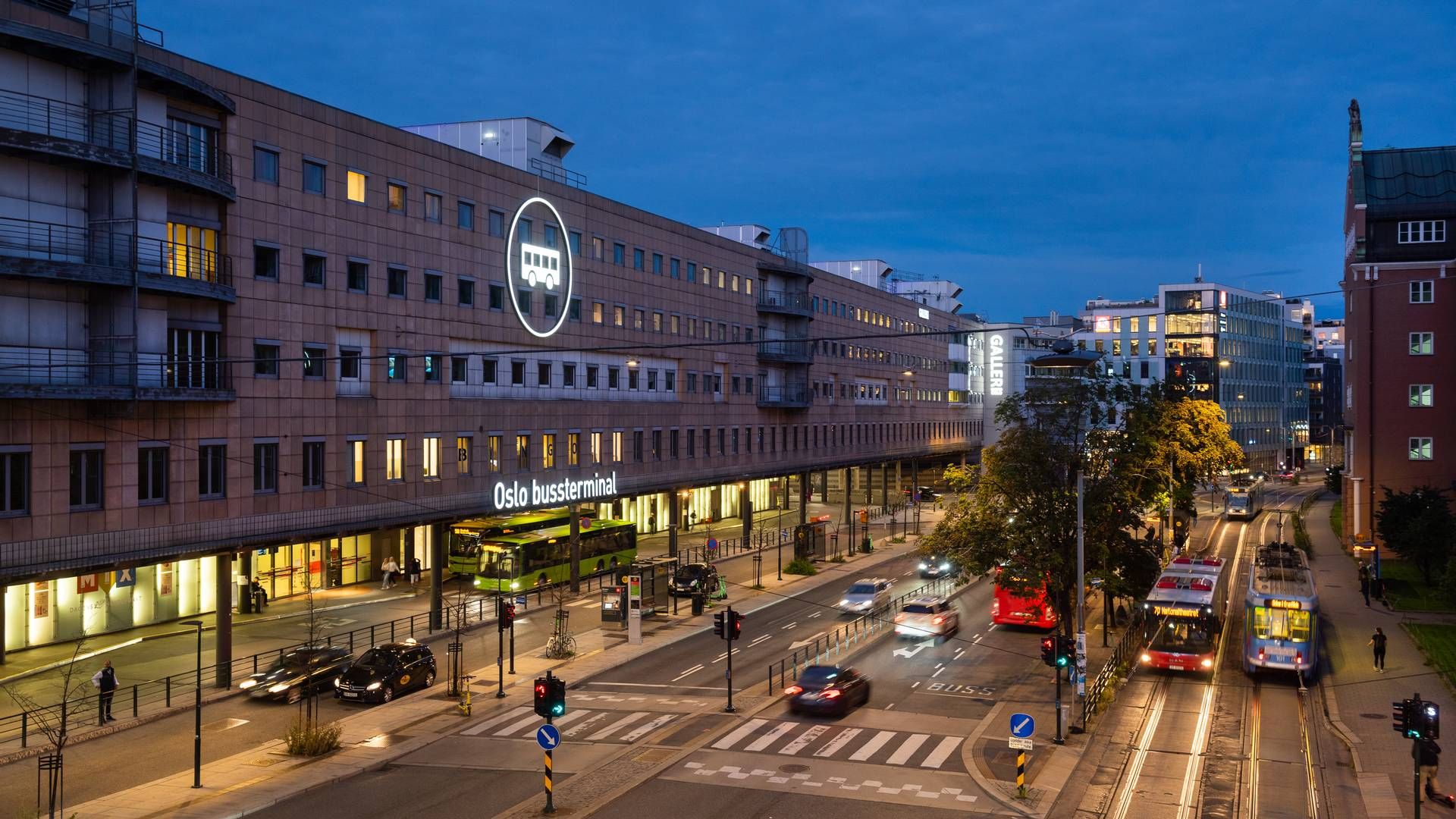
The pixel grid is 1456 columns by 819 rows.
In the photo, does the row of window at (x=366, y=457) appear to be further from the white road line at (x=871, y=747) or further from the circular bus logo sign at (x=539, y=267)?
the white road line at (x=871, y=747)

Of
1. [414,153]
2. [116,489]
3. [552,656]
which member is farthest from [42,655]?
[414,153]

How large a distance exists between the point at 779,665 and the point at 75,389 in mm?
24028

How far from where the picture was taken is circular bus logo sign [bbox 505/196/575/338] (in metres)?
53.2

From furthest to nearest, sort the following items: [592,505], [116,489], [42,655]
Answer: [592,505], [42,655], [116,489]

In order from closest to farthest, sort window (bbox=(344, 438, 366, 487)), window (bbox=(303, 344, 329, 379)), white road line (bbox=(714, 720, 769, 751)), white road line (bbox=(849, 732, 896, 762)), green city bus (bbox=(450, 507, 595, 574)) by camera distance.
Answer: white road line (bbox=(849, 732, 896, 762)) → white road line (bbox=(714, 720, 769, 751)) → window (bbox=(303, 344, 329, 379)) → window (bbox=(344, 438, 366, 487)) → green city bus (bbox=(450, 507, 595, 574))

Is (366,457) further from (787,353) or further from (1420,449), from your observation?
(1420,449)

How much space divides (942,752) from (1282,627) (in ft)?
50.2

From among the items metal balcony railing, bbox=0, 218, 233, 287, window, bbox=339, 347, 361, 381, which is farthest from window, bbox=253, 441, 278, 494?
metal balcony railing, bbox=0, 218, 233, 287

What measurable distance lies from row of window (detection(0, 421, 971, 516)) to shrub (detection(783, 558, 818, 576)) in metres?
10.6

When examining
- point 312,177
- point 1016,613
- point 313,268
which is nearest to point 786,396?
point 1016,613

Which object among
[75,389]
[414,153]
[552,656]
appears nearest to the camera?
[75,389]

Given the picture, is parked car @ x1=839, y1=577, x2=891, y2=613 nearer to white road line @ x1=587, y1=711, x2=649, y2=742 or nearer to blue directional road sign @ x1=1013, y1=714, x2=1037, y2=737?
white road line @ x1=587, y1=711, x2=649, y2=742

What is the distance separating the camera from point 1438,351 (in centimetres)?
6212

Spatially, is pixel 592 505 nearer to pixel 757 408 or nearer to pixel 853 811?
pixel 757 408
